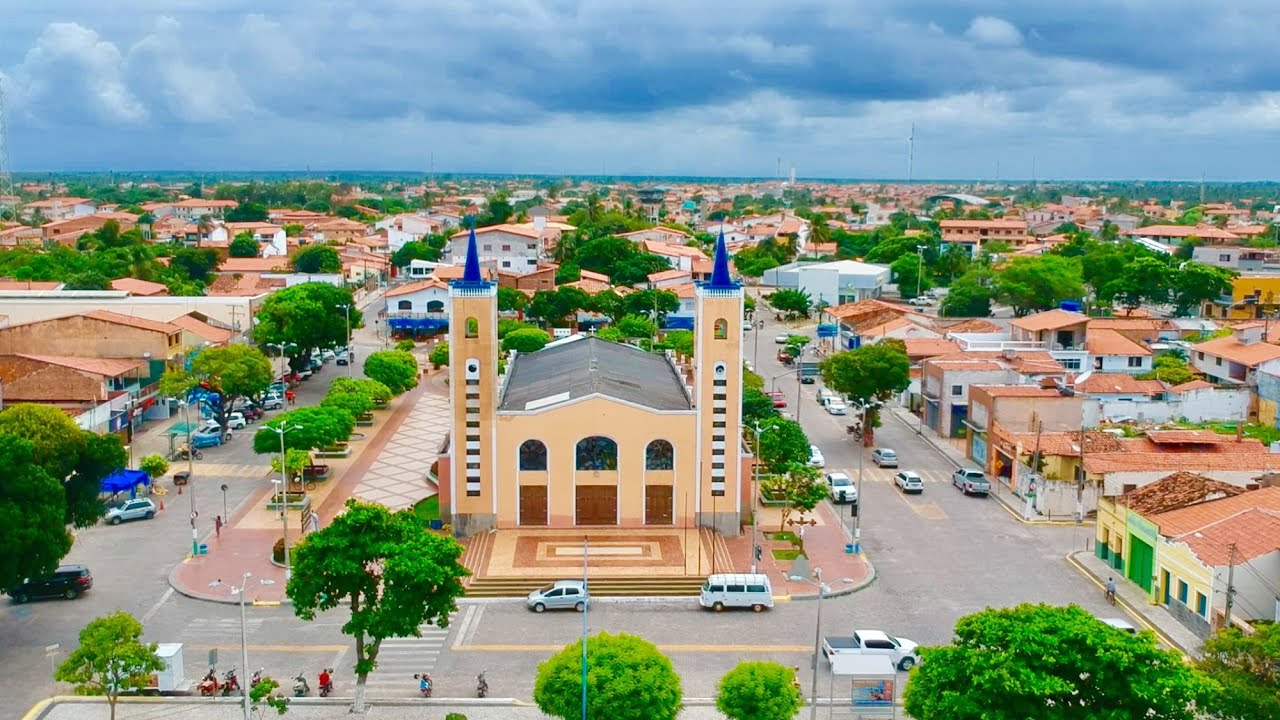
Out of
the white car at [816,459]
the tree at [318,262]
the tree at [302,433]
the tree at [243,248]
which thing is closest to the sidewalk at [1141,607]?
the white car at [816,459]

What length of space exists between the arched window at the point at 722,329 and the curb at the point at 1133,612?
14655 mm

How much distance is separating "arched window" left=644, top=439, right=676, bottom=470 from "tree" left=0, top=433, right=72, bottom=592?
64.1 ft

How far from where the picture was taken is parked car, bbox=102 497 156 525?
43.7 metres

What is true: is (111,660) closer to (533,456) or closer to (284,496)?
(284,496)

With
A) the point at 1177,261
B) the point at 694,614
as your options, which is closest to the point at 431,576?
the point at 694,614

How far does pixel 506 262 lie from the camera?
119812 mm

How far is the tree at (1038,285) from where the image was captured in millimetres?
93562

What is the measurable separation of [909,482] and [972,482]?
264 cm

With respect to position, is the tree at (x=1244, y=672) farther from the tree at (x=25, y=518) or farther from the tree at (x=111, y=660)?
the tree at (x=25, y=518)

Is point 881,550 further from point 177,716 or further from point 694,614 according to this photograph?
point 177,716

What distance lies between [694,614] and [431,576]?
421 inches

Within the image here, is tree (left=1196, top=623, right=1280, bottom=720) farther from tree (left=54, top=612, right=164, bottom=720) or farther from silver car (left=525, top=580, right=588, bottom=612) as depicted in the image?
tree (left=54, top=612, right=164, bottom=720)

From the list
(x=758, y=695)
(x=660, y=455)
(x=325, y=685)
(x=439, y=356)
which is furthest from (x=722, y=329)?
(x=439, y=356)

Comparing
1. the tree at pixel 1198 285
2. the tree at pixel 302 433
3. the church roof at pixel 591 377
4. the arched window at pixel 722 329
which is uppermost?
the arched window at pixel 722 329
